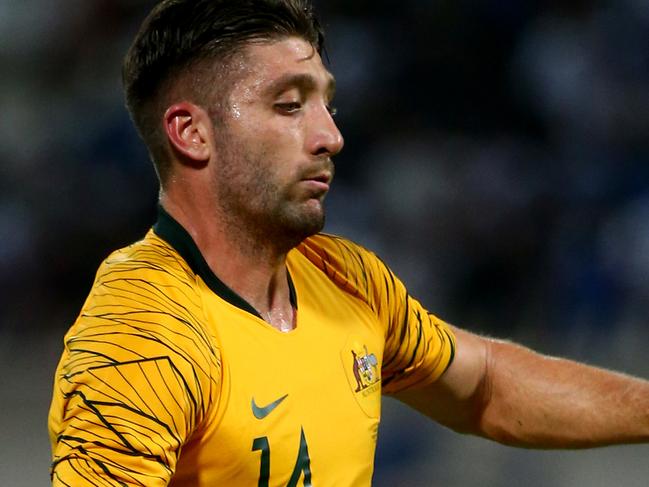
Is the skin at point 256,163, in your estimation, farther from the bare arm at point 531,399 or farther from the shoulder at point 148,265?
the bare arm at point 531,399

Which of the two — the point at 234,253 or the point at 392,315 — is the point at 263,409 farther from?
the point at 392,315

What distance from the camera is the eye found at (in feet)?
7.11

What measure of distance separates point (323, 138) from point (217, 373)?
509 mm

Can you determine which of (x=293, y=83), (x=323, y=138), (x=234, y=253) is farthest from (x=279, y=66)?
(x=234, y=253)

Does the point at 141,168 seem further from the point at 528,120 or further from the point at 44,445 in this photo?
the point at 528,120

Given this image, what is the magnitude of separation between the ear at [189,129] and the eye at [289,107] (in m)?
0.14

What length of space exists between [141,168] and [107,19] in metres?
0.73

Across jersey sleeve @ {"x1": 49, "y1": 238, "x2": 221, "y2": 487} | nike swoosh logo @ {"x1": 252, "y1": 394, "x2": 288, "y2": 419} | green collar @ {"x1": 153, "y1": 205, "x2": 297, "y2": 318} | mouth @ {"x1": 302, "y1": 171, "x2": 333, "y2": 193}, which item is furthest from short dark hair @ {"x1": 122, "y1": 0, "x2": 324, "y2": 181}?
nike swoosh logo @ {"x1": 252, "y1": 394, "x2": 288, "y2": 419}

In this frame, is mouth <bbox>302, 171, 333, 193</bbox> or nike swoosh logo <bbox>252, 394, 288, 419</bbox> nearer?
nike swoosh logo <bbox>252, 394, 288, 419</bbox>

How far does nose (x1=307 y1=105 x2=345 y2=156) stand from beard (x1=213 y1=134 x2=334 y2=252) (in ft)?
0.06

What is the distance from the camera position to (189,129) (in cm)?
218

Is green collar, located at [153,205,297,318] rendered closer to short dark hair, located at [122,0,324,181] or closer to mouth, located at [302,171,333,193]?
short dark hair, located at [122,0,324,181]

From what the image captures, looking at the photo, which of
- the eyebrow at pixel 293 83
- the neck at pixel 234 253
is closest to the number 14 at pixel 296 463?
the neck at pixel 234 253

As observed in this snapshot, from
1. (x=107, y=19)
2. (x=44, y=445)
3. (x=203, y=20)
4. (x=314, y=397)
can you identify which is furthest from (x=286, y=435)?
(x=107, y=19)
